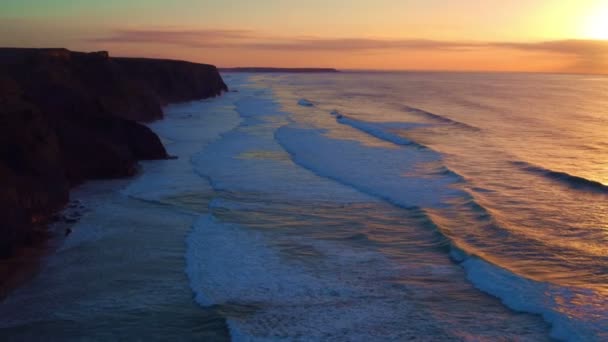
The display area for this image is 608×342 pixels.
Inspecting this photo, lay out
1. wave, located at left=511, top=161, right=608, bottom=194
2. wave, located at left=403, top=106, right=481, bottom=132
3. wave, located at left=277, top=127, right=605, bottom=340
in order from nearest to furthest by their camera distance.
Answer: wave, located at left=277, top=127, right=605, bottom=340
wave, located at left=511, top=161, right=608, bottom=194
wave, located at left=403, top=106, right=481, bottom=132

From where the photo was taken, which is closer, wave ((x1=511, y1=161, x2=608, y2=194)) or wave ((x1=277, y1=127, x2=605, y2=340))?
wave ((x1=277, y1=127, x2=605, y2=340))

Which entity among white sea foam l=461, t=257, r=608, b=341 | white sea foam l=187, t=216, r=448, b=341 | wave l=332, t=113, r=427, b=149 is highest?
wave l=332, t=113, r=427, b=149

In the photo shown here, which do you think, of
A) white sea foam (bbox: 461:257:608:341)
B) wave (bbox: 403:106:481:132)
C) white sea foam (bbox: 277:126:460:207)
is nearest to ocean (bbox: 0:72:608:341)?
white sea foam (bbox: 461:257:608:341)

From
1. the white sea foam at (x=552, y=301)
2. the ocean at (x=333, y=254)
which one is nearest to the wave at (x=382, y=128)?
the ocean at (x=333, y=254)

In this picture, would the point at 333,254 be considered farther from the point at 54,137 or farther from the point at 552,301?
the point at 54,137

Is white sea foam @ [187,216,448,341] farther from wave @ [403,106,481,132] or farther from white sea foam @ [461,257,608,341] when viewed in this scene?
wave @ [403,106,481,132]

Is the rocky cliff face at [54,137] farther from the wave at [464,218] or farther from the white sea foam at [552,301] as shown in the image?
the white sea foam at [552,301]

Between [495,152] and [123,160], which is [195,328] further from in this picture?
[495,152]

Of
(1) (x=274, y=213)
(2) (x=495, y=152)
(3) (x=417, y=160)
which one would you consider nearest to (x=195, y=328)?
(1) (x=274, y=213)
